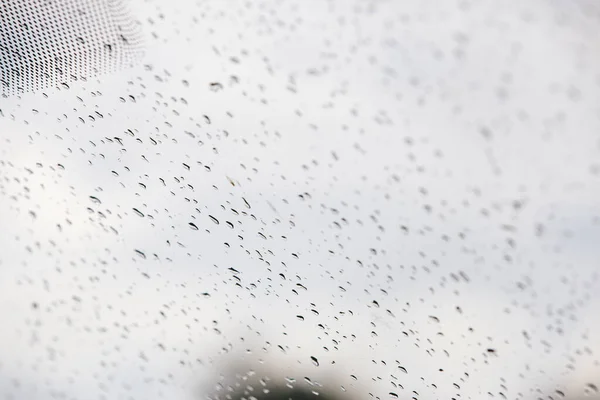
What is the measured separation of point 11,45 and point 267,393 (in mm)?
Answer: 2671

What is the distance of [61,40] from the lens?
2682 millimetres

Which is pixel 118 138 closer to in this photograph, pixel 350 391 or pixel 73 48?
pixel 73 48

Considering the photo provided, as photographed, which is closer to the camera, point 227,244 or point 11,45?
point 11,45

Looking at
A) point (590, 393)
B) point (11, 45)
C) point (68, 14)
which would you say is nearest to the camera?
point (68, 14)

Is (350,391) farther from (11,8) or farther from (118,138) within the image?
(11,8)

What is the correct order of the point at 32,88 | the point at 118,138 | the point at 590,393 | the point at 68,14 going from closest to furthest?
the point at 68,14
the point at 590,393
the point at 32,88
the point at 118,138

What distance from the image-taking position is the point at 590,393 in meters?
2.91

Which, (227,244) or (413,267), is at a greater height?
(413,267)

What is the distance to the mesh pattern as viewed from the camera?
2561 mm

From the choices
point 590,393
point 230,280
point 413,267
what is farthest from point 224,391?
point 590,393

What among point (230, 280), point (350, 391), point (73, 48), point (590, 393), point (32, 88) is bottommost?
point (350, 391)

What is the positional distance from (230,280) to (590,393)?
207cm

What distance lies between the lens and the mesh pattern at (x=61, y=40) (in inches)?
101

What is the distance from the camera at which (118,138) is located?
12.0 ft
